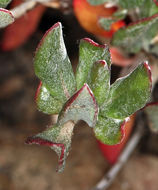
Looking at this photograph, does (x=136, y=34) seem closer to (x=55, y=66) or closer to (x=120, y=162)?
(x=55, y=66)

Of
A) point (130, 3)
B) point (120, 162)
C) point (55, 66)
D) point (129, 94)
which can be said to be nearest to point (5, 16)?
point (55, 66)

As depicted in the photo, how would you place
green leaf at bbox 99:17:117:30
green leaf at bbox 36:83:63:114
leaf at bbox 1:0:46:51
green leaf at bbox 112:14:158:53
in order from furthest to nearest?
1. leaf at bbox 1:0:46:51
2. green leaf at bbox 99:17:117:30
3. green leaf at bbox 112:14:158:53
4. green leaf at bbox 36:83:63:114

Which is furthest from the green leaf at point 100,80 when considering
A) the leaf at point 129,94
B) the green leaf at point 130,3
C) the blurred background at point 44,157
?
the blurred background at point 44,157

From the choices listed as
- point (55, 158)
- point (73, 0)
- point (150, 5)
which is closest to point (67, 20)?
point (73, 0)

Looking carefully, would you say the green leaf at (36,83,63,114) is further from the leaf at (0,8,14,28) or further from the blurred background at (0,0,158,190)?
the blurred background at (0,0,158,190)

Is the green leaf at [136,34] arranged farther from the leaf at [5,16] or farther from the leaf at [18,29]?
the leaf at [18,29]

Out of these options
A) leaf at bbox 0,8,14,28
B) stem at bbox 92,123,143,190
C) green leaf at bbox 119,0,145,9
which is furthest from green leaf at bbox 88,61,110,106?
stem at bbox 92,123,143,190

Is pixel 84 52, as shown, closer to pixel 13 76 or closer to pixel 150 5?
pixel 150 5
